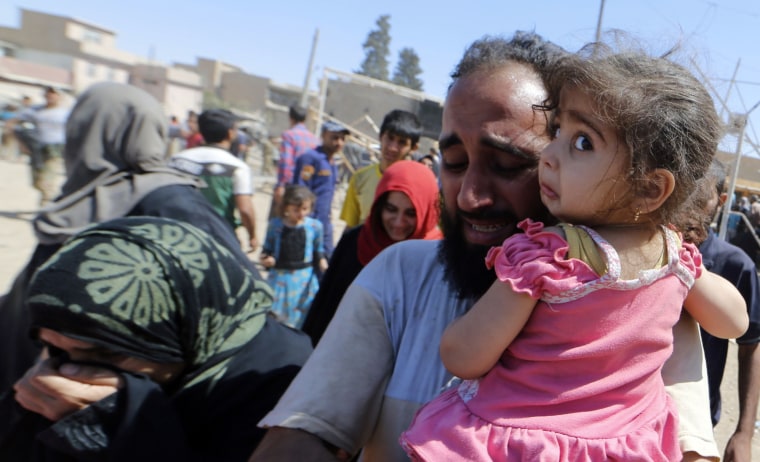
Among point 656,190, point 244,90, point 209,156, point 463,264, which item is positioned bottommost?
point 244,90

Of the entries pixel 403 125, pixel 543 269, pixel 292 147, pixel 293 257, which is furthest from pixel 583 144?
pixel 292 147

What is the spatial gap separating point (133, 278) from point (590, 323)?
110cm

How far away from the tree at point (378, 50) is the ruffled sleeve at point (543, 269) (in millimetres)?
75326

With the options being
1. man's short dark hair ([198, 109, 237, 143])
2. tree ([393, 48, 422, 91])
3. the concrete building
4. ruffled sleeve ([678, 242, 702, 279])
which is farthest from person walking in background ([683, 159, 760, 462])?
tree ([393, 48, 422, 91])

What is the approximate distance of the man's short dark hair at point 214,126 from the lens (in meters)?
5.82

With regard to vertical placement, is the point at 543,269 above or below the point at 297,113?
above

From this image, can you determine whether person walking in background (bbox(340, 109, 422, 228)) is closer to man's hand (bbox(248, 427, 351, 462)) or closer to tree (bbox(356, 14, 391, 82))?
man's hand (bbox(248, 427, 351, 462))

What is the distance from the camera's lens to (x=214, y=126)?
19.1 ft

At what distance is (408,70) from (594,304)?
75.6 meters

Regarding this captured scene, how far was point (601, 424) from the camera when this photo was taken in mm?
1193

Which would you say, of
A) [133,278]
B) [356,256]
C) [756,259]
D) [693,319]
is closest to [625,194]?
[693,319]

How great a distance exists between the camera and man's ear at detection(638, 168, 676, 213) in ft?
3.98

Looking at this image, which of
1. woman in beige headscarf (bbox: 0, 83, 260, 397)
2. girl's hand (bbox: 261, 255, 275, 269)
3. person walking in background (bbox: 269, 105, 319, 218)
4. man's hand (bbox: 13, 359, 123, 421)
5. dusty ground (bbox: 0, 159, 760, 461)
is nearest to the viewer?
man's hand (bbox: 13, 359, 123, 421)

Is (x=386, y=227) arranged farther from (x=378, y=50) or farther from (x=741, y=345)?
(x=378, y=50)
